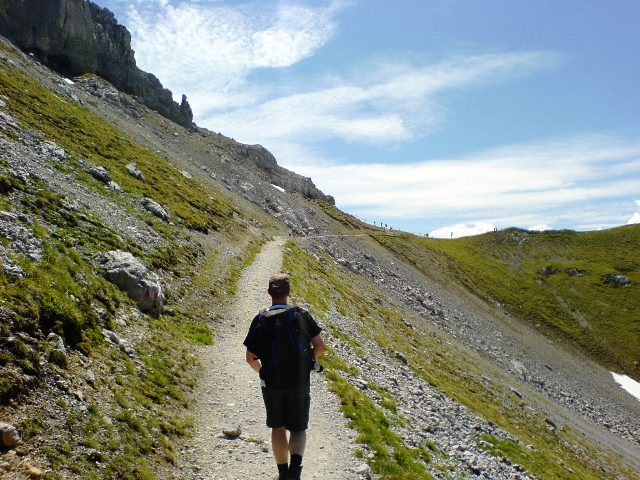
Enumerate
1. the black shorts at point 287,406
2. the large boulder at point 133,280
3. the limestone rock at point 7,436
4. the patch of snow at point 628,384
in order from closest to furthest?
the limestone rock at point 7,436
the black shorts at point 287,406
the large boulder at point 133,280
the patch of snow at point 628,384

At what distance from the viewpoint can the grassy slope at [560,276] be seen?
337ft

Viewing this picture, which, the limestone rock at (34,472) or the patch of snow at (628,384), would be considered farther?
the patch of snow at (628,384)

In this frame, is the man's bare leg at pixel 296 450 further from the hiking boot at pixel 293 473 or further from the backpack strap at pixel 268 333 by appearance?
the backpack strap at pixel 268 333

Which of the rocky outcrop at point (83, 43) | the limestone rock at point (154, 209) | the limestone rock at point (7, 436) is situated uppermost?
the rocky outcrop at point (83, 43)

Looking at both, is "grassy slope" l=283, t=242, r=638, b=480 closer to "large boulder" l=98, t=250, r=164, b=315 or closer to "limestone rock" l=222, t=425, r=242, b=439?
"limestone rock" l=222, t=425, r=242, b=439

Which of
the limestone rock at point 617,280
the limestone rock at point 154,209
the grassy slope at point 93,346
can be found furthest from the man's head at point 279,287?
the limestone rock at point 617,280

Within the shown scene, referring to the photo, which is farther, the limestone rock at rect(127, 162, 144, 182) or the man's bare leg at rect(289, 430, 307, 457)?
the limestone rock at rect(127, 162, 144, 182)

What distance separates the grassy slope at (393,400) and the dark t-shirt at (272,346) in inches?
251

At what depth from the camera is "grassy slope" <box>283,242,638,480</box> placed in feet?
49.5

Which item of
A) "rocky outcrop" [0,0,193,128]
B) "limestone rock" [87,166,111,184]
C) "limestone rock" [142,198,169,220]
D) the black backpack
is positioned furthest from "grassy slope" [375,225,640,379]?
the black backpack

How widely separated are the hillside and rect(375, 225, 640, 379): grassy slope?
28236 mm

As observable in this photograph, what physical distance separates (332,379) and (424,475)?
6.24 metres

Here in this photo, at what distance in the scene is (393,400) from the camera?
20.8 metres

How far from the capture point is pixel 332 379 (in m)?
19.1
